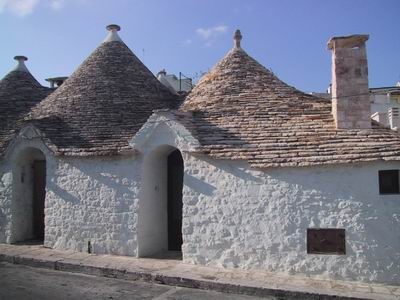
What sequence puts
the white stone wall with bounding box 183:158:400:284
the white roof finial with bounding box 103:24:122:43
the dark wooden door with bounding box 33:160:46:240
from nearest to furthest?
1. the white stone wall with bounding box 183:158:400:284
2. the dark wooden door with bounding box 33:160:46:240
3. the white roof finial with bounding box 103:24:122:43

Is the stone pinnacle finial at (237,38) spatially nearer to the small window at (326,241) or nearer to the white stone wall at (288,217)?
the white stone wall at (288,217)

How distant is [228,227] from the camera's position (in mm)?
8469

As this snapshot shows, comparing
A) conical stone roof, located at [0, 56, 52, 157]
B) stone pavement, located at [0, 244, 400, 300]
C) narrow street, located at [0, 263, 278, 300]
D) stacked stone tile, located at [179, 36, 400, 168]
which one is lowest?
narrow street, located at [0, 263, 278, 300]

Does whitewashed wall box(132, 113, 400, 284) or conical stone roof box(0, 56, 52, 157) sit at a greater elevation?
conical stone roof box(0, 56, 52, 157)

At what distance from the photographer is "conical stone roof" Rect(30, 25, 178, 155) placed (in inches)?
405

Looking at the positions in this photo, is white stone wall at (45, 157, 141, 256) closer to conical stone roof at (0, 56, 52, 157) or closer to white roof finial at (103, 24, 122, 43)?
conical stone roof at (0, 56, 52, 157)

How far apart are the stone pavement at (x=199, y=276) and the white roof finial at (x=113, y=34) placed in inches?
269

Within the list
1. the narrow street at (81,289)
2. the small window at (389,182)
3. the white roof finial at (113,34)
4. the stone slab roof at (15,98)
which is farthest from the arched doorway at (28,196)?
the small window at (389,182)

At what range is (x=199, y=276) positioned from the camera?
25.8ft

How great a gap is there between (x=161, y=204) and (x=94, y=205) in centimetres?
162

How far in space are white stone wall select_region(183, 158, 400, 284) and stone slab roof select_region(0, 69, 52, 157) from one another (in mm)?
6073

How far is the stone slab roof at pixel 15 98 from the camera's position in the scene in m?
12.0

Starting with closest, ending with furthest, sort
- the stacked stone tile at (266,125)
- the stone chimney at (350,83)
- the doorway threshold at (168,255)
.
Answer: the stacked stone tile at (266,125)
the stone chimney at (350,83)
the doorway threshold at (168,255)

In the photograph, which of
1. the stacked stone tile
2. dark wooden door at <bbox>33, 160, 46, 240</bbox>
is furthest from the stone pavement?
A: the stacked stone tile
